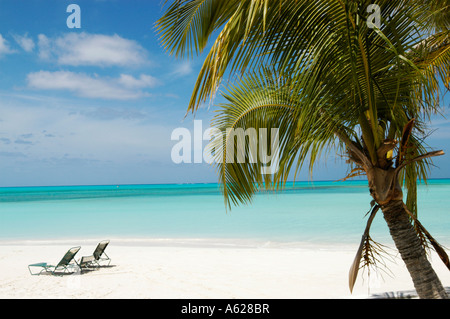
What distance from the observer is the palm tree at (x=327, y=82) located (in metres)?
2.18

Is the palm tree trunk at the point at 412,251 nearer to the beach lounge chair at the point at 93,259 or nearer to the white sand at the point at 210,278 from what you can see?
the white sand at the point at 210,278

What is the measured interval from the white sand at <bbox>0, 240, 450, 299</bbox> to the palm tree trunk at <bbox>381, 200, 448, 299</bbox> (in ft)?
5.69

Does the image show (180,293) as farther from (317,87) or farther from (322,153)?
(317,87)

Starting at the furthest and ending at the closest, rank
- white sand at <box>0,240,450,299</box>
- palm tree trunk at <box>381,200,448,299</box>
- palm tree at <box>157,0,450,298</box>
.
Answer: white sand at <box>0,240,450,299</box>
palm tree trunk at <box>381,200,448,299</box>
palm tree at <box>157,0,450,298</box>

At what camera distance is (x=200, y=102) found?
2270mm

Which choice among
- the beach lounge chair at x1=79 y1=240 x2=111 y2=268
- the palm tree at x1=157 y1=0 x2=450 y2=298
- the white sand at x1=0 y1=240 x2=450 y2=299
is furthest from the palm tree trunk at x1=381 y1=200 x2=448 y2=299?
the beach lounge chair at x1=79 y1=240 x2=111 y2=268

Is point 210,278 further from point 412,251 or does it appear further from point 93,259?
point 412,251

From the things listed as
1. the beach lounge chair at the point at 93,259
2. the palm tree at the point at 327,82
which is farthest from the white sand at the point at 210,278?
the palm tree at the point at 327,82

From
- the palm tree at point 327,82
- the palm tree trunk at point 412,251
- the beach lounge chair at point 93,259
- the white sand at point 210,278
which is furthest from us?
the beach lounge chair at point 93,259

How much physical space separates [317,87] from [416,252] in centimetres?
165

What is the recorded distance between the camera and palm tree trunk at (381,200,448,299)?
2.89 metres

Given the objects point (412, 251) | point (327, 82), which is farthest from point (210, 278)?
point (327, 82)

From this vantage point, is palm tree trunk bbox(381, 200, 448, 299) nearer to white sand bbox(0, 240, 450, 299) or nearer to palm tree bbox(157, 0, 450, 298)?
palm tree bbox(157, 0, 450, 298)

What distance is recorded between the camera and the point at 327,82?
7.81 feet
